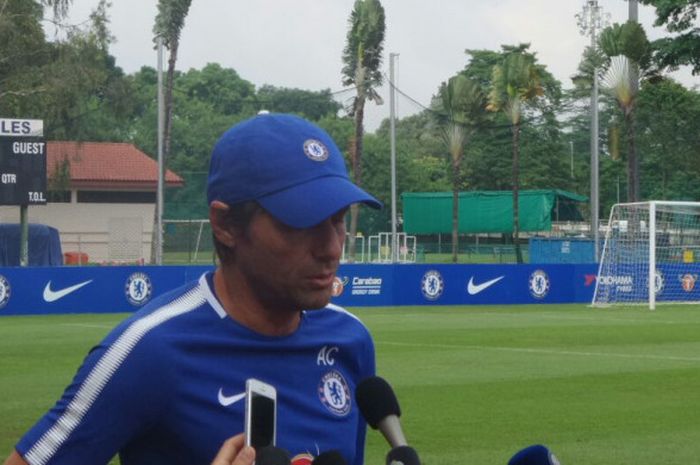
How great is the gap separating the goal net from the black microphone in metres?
38.1

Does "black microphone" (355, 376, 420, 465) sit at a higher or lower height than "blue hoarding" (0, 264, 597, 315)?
higher

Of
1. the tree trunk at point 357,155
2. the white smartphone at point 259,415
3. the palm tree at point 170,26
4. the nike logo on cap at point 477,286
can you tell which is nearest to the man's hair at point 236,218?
the white smartphone at point 259,415

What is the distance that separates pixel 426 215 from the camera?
81750 millimetres

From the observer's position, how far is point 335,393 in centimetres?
A: 373

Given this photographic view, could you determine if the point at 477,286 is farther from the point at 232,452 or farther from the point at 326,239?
the point at 232,452

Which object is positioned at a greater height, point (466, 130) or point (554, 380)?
point (466, 130)

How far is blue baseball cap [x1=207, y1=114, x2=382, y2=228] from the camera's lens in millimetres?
3385

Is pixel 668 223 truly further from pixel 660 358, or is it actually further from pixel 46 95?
pixel 46 95

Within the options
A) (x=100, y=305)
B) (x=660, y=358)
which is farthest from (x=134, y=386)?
(x=100, y=305)

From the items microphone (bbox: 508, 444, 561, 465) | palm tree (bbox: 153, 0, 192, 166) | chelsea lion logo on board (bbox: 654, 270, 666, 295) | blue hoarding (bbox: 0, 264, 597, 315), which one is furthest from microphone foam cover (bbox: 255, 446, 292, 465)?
palm tree (bbox: 153, 0, 192, 166)

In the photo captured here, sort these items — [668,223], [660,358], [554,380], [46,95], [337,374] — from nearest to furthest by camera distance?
[337,374] → [554,380] → [660,358] → [668,223] → [46,95]

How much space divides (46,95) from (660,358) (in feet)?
156

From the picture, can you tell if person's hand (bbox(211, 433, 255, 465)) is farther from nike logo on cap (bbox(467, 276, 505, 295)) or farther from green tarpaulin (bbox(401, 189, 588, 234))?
green tarpaulin (bbox(401, 189, 588, 234))

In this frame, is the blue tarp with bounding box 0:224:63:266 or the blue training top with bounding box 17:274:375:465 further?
the blue tarp with bounding box 0:224:63:266
